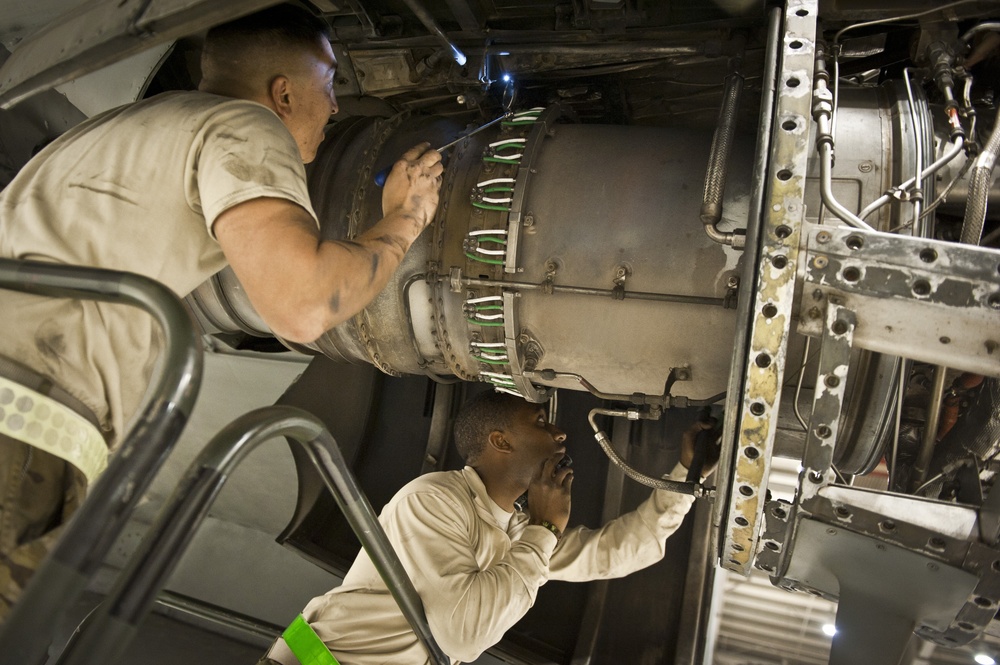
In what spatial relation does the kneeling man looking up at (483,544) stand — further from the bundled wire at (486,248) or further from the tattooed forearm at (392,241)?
the tattooed forearm at (392,241)

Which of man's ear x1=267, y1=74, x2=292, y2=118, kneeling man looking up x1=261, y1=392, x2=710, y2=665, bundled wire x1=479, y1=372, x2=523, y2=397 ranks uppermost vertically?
man's ear x1=267, y1=74, x2=292, y2=118

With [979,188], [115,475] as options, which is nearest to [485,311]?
[979,188]

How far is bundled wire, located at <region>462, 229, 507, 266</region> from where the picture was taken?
2133mm

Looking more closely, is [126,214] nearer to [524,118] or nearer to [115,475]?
[115,475]

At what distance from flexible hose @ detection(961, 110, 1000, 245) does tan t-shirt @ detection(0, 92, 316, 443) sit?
132 cm

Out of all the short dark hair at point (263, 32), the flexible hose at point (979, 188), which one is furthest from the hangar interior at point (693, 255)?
Result: the short dark hair at point (263, 32)

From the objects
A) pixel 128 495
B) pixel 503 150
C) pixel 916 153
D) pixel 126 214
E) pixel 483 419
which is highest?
pixel 916 153

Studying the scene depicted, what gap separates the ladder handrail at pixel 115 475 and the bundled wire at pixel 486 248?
3.44 ft

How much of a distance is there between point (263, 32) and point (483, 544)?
1.78 meters

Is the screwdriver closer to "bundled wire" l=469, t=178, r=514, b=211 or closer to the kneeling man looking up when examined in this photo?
"bundled wire" l=469, t=178, r=514, b=211

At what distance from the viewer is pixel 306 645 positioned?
255 centimetres

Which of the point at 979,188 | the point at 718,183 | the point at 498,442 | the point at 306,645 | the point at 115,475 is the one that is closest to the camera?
the point at 115,475

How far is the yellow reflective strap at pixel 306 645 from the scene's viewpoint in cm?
253

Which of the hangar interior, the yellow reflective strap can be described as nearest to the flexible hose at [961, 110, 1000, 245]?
the hangar interior
